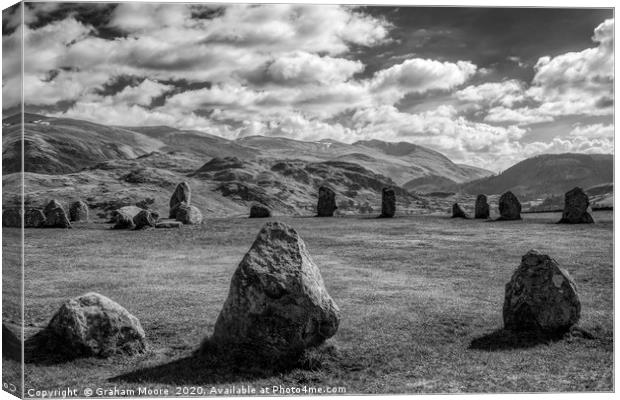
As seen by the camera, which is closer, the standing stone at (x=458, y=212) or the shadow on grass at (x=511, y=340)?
the shadow on grass at (x=511, y=340)

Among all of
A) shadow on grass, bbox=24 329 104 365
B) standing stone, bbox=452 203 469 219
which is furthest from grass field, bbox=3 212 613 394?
standing stone, bbox=452 203 469 219

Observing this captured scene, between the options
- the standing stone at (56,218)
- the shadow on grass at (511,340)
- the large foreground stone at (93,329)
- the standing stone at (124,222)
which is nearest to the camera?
the large foreground stone at (93,329)

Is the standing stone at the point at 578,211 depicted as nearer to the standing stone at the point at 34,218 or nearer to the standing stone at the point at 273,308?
the standing stone at the point at 273,308

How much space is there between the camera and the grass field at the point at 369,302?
14.9 metres

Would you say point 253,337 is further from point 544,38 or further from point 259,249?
point 544,38

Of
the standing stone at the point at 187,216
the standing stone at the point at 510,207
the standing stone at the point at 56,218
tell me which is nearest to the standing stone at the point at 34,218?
the standing stone at the point at 56,218

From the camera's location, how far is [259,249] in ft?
49.6

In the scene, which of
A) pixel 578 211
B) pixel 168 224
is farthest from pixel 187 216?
pixel 578 211

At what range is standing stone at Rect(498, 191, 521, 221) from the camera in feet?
182

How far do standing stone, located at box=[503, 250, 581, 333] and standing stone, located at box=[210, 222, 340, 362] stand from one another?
6.97 meters

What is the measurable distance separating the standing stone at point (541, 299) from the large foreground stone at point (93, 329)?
1178 cm

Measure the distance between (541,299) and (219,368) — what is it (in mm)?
10241

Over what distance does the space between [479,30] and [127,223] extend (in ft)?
121

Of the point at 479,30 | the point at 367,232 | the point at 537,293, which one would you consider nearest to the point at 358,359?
the point at 537,293
